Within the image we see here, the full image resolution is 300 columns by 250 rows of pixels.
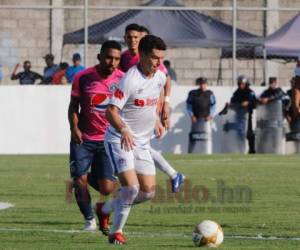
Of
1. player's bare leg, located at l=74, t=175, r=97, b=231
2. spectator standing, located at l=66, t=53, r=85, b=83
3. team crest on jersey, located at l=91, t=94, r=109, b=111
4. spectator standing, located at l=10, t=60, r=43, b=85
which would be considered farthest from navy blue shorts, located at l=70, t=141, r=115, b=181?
spectator standing, located at l=10, t=60, r=43, b=85

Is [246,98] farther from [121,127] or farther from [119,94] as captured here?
[121,127]

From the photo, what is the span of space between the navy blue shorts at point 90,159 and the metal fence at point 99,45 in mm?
16298

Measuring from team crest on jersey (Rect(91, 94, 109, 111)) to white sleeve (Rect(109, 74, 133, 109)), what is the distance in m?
1.67

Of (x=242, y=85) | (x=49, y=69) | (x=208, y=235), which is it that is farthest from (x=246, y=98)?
(x=208, y=235)

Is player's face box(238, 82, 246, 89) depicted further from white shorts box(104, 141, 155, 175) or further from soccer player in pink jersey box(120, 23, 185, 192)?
white shorts box(104, 141, 155, 175)

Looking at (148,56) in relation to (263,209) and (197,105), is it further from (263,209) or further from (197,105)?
(197,105)

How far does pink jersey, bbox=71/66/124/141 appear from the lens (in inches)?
531

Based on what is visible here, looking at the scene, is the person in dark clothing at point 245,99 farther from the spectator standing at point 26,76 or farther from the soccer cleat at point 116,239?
the soccer cleat at point 116,239

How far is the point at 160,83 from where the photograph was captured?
1216 centimetres

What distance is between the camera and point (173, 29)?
3128 cm

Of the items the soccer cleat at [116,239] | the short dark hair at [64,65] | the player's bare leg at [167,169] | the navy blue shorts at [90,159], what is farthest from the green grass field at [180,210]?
the short dark hair at [64,65]

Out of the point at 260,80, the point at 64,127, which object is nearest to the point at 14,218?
the point at 64,127

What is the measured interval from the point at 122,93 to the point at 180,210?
4.31 m

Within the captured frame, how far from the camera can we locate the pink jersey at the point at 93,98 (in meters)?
13.5
